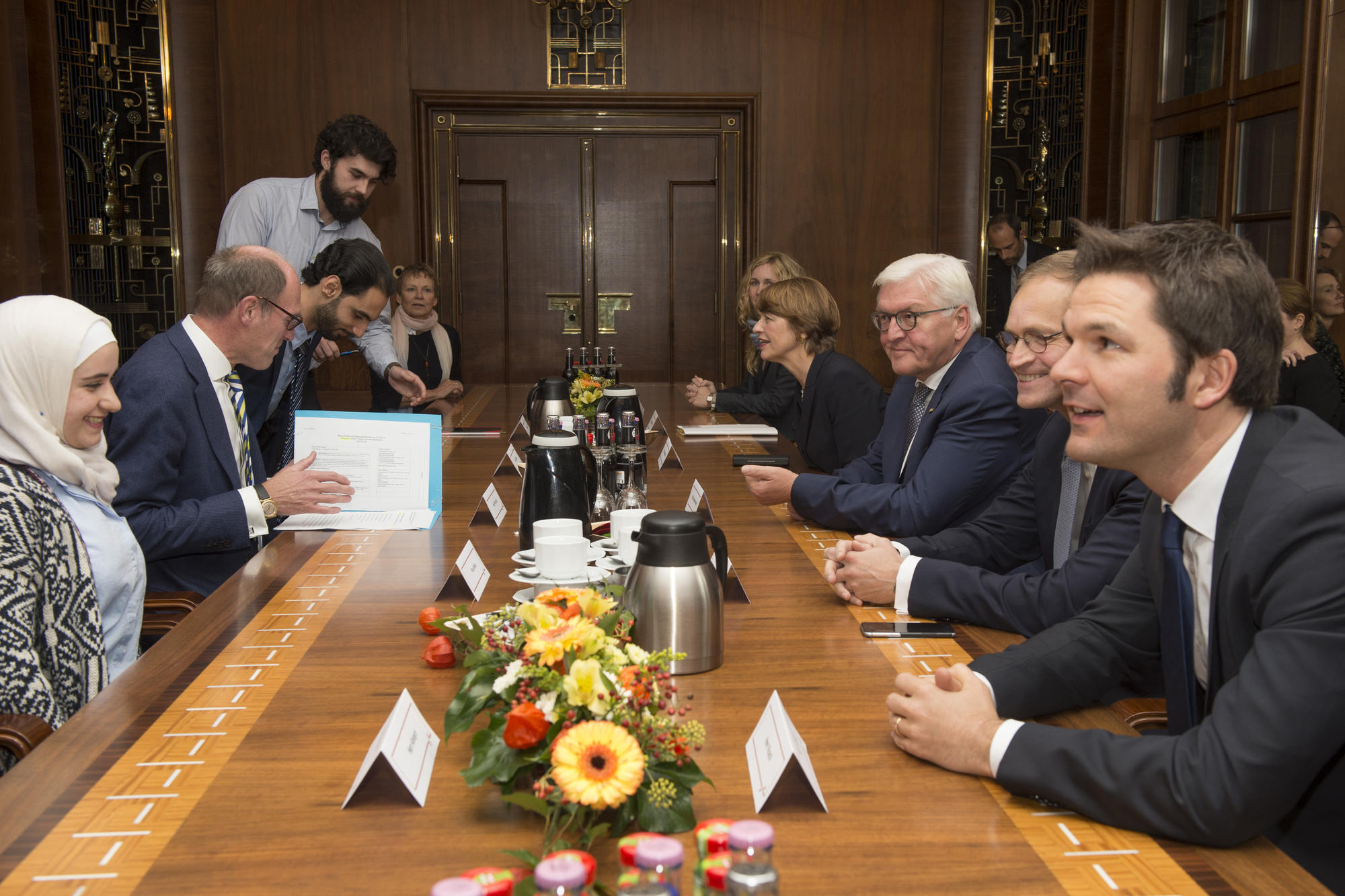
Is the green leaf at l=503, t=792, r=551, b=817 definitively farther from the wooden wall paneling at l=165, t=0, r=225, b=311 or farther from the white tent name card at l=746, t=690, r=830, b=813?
the wooden wall paneling at l=165, t=0, r=225, b=311

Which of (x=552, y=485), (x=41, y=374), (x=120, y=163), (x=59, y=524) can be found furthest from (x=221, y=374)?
(x=120, y=163)

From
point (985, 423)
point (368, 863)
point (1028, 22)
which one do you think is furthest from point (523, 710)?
point (1028, 22)

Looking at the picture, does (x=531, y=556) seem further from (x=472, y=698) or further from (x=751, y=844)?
(x=751, y=844)

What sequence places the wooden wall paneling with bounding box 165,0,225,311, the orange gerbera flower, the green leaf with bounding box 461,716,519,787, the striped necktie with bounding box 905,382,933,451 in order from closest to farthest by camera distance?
the orange gerbera flower → the green leaf with bounding box 461,716,519,787 → the striped necktie with bounding box 905,382,933,451 → the wooden wall paneling with bounding box 165,0,225,311

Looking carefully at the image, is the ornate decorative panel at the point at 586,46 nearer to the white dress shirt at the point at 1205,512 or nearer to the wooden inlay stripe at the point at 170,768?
the wooden inlay stripe at the point at 170,768

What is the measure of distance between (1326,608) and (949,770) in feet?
1.43

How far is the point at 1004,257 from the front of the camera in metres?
7.18

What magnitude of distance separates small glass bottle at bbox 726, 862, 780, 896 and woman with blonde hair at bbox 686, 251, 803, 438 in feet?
12.6

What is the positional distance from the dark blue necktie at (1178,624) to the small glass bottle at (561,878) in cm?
90

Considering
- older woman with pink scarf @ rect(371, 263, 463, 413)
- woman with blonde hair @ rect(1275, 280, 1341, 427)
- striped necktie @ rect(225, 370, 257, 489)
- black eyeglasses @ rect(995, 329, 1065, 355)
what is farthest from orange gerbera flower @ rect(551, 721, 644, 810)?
older woman with pink scarf @ rect(371, 263, 463, 413)

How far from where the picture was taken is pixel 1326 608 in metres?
1.18

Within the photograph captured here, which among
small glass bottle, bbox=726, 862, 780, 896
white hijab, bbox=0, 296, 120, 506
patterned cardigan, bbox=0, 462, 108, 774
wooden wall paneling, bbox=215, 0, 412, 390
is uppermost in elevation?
wooden wall paneling, bbox=215, 0, 412, 390

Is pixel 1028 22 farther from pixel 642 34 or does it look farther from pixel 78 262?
pixel 78 262

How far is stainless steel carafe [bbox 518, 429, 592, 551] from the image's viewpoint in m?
2.22
